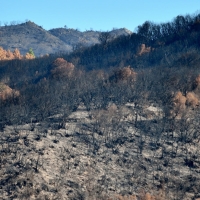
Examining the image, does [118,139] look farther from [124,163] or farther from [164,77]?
[164,77]

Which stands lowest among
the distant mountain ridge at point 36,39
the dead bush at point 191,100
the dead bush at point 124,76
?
the dead bush at point 191,100

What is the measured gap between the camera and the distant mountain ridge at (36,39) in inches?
5689

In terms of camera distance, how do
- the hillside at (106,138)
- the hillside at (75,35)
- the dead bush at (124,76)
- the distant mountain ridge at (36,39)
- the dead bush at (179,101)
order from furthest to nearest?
the hillside at (75,35) < the distant mountain ridge at (36,39) < the dead bush at (124,76) < the dead bush at (179,101) < the hillside at (106,138)

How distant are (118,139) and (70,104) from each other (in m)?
8.23

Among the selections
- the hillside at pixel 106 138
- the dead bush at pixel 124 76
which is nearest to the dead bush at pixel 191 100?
the hillside at pixel 106 138

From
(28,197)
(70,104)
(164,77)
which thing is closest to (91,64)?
(164,77)

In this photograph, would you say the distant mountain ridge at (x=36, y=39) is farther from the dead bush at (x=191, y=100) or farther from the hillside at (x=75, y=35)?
the dead bush at (x=191, y=100)

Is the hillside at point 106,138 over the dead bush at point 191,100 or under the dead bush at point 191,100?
under

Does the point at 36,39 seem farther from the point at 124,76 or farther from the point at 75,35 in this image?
the point at 124,76

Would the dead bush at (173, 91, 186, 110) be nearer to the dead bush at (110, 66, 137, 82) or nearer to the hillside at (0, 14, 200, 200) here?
the hillside at (0, 14, 200, 200)

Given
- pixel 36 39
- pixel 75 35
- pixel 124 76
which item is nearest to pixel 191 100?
pixel 124 76

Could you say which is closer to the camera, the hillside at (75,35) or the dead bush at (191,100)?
the dead bush at (191,100)

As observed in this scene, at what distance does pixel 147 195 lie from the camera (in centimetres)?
1803

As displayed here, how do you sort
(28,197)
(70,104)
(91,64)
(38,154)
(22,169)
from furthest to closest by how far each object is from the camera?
(91,64) → (70,104) → (38,154) → (22,169) → (28,197)
